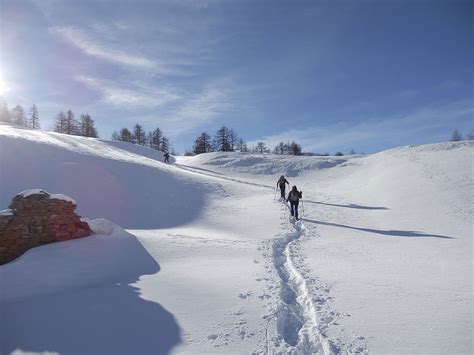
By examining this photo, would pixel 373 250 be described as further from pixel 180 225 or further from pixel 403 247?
pixel 180 225

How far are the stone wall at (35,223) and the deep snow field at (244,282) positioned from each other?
1.75 ft

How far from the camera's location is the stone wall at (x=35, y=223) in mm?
8297

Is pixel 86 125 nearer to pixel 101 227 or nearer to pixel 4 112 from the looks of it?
pixel 4 112

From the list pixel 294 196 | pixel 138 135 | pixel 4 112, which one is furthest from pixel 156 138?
pixel 294 196

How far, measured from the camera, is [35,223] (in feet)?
29.4

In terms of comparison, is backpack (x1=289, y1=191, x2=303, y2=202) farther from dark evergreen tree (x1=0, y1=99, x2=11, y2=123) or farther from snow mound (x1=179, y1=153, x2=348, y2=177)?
dark evergreen tree (x1=0, y1=99, x2=11, y2=123)

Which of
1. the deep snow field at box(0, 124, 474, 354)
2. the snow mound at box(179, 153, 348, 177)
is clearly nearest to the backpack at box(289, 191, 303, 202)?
the deep snow field at box(0, 124, 474, 354)

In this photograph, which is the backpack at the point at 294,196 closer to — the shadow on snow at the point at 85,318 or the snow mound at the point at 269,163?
the shadow on snow at the point at 85,318

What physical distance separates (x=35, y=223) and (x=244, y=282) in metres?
6.95

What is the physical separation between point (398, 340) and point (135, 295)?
546cm

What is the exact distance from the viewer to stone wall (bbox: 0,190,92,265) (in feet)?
27.2

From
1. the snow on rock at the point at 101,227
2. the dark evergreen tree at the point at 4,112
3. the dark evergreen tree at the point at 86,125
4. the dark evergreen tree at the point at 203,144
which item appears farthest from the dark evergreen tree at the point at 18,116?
the snow on rock at the point at 101,227

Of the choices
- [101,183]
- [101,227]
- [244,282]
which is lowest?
[244,282]

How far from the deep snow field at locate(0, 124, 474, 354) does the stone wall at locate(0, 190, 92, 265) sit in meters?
0.53
